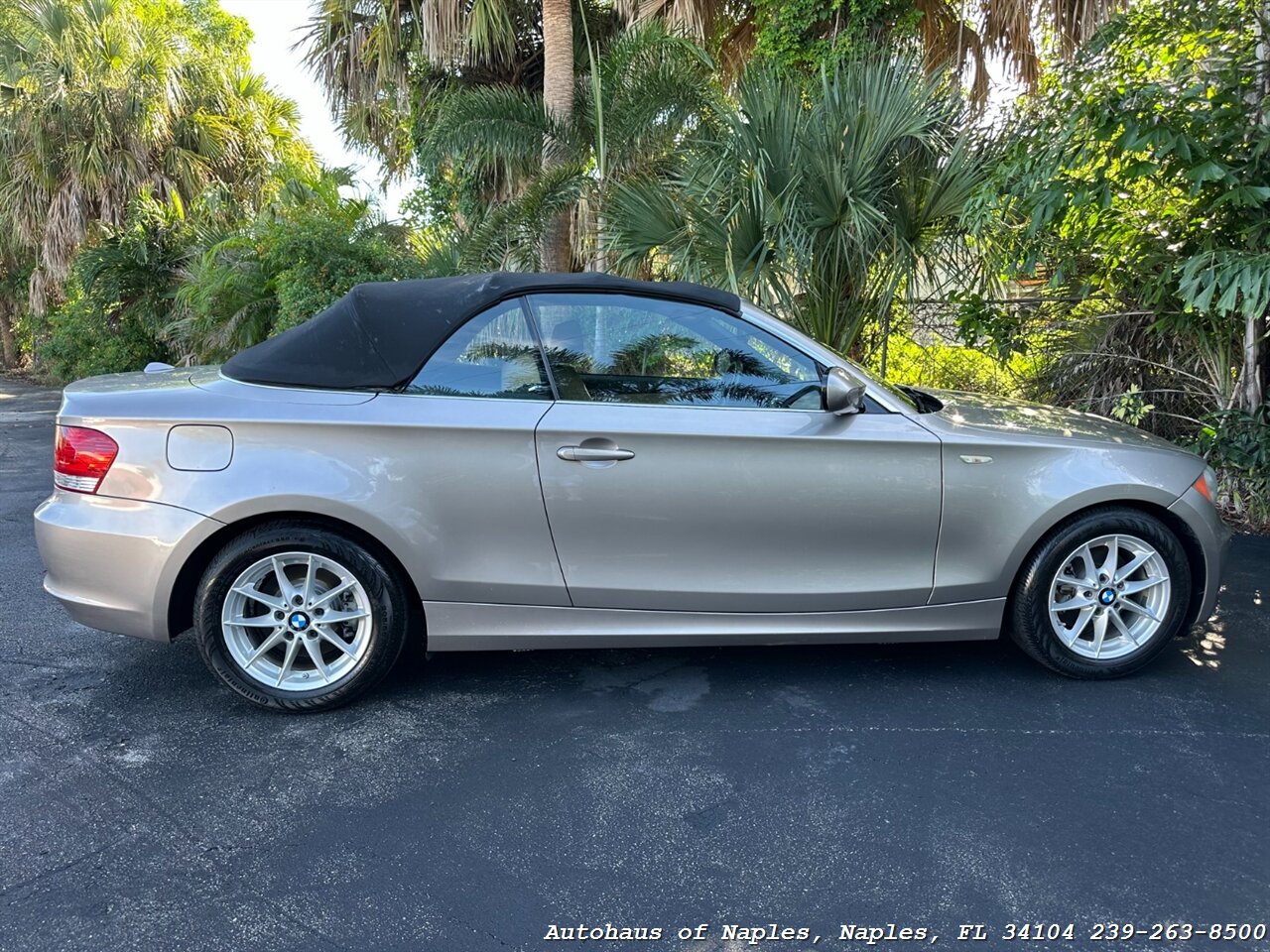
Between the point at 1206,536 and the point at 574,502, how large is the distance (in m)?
2.58

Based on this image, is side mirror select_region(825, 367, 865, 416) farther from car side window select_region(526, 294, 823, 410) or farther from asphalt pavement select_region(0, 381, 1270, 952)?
asphalt pavement select_region(0, 381, 1270, 952)

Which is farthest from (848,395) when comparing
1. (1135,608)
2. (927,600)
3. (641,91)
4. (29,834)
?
(641,91)

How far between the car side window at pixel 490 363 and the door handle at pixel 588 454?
242mm

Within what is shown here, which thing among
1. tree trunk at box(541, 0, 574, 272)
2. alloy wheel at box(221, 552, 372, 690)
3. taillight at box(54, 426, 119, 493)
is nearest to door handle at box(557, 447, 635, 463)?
alloy wheel at box(221, 552, 372, 690)

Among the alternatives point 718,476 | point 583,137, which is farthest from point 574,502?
point 583,137

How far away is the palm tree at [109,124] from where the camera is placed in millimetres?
16469

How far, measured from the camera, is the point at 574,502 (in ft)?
11.4

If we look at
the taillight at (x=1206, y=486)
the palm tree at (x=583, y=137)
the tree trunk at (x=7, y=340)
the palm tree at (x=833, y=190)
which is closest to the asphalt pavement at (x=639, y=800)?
the taillight at (x=1206, y=486)

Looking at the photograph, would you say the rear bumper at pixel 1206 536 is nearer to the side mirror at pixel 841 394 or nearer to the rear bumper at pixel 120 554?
the side mirror at pixel 841 394

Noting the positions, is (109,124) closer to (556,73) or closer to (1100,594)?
(556,73)

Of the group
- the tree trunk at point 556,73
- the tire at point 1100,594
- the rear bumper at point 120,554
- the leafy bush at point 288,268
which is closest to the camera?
the rear bumper at point 120,554

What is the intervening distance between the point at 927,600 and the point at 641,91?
7132mm

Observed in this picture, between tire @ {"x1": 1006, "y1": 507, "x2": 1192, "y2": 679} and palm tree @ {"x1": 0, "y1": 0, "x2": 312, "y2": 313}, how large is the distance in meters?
16.8

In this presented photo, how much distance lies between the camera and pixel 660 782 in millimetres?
3055
